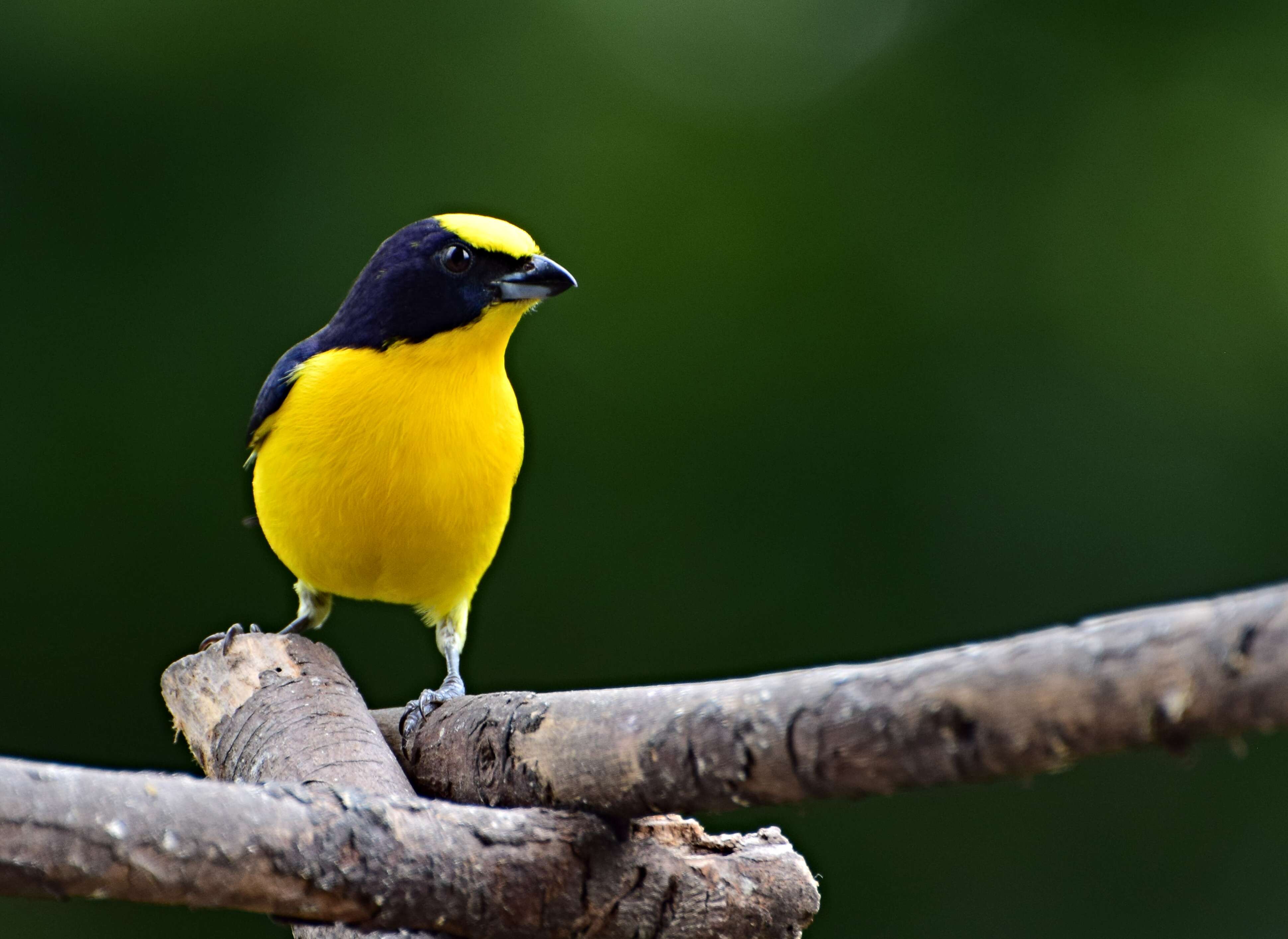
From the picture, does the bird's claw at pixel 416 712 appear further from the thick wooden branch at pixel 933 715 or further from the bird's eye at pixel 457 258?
the bird's eye at pixel 457 258

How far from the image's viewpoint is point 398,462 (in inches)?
155

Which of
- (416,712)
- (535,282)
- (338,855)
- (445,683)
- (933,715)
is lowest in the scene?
(445,683)

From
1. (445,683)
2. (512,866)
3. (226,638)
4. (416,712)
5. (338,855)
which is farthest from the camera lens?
(445,683)

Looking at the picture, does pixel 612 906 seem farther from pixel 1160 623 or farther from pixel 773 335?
pixel 773 335

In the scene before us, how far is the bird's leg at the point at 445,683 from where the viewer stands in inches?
128

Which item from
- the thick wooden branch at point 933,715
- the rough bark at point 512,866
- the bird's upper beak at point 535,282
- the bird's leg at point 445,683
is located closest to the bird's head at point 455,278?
the bird's upper beak at point 535,282

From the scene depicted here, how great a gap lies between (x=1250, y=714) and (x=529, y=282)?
2.75 m

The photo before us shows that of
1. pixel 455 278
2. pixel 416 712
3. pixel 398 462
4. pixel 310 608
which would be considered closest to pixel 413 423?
pixel 398 462

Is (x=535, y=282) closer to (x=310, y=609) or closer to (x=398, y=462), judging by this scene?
(x=398, y=462)

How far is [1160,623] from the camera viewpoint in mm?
1554

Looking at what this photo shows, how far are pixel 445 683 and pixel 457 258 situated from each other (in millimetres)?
1370

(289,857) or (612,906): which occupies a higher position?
(289,857)

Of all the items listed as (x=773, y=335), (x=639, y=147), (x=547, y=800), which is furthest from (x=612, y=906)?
(x=639, y=147)

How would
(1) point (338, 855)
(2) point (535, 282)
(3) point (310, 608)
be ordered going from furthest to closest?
(3) point (310, 608), (2) point (535, 282), (1) point (338, 855)
